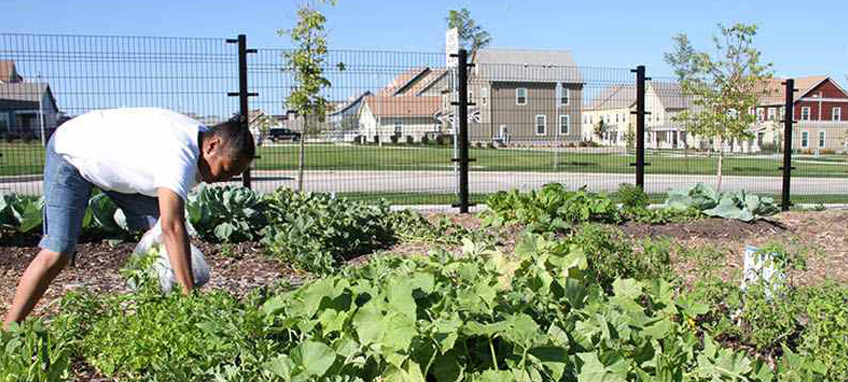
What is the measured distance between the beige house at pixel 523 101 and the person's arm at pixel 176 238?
7.09 metres

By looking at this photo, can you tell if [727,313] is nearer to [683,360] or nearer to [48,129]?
[683,360]

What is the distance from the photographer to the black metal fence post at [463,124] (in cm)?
906

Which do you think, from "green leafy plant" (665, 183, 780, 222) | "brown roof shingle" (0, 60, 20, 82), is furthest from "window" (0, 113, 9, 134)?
"green leafy plant" (665, 183, 780, 222)

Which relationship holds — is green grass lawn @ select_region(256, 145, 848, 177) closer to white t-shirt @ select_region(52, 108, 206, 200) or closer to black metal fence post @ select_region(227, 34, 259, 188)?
black metal fence post @ select_region(227, 34, 259, 188)

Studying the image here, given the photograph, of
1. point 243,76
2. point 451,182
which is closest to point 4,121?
point 243,76

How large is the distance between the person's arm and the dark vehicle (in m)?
6.88

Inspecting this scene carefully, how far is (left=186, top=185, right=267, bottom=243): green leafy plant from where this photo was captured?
5.87 metres

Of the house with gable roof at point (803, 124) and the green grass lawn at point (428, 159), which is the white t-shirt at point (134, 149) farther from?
the house with gable roof at point (803, 124)

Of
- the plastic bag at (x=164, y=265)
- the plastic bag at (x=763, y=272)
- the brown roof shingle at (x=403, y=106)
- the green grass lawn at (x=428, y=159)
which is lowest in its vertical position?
the plastic bag at (x=763, y=272)

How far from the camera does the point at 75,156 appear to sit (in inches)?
140

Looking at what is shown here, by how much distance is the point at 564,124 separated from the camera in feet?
37.4

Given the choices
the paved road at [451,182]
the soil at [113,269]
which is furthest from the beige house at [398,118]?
the soil at [113,269]

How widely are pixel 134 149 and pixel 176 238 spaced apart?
592 millimetres

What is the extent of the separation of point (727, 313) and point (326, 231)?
9.67ft
